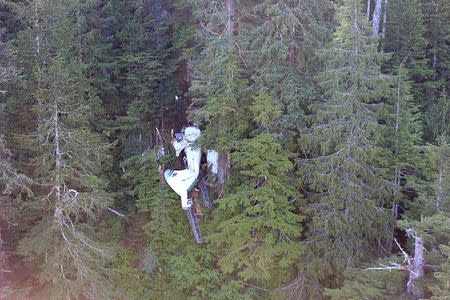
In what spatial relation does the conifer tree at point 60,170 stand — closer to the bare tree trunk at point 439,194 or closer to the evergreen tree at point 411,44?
the bare tree trunk at point 439,194

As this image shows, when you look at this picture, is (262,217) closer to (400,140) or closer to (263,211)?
(263,211)

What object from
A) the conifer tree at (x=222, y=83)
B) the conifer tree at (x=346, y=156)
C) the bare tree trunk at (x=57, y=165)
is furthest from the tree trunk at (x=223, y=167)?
the bare tree trunk at (x=57, y=165)

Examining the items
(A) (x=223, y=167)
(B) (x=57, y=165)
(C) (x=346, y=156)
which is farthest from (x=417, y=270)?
(B) (x=57, y=165)

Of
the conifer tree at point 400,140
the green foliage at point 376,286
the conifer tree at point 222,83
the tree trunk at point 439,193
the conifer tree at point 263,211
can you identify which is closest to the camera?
the green foliage at point 376,286

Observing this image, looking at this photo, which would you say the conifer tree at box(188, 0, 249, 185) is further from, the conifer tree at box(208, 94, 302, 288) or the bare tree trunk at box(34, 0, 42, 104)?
the bare tree trunk at box(34, 0, 42, 104)

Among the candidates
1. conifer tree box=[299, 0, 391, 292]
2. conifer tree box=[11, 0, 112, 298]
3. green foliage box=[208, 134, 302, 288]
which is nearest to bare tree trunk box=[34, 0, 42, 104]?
conifer tree box=[11, 0, 112, 298]
